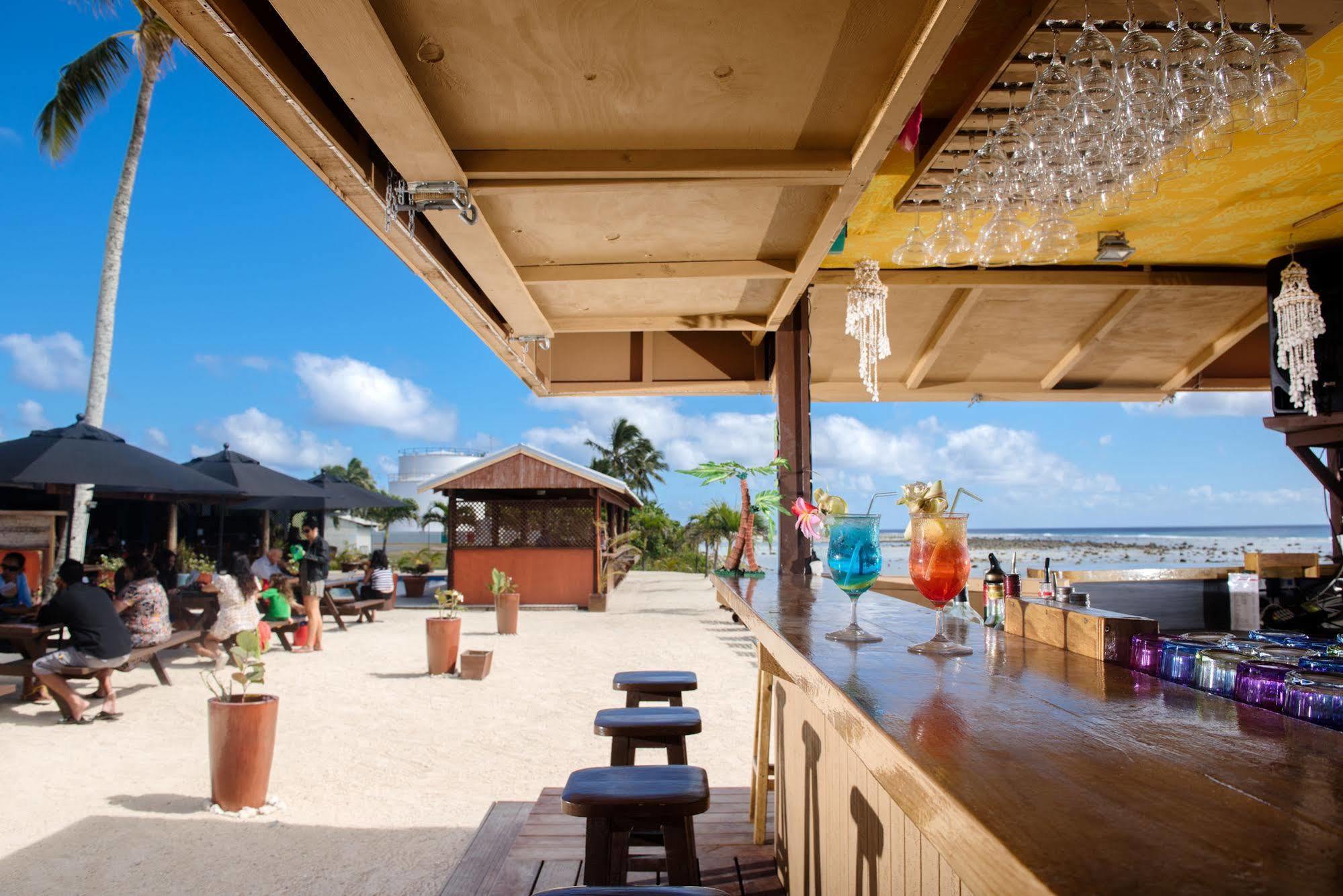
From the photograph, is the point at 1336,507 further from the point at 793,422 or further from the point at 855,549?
the point at 855,549

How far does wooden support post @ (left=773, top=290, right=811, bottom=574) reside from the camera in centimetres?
465

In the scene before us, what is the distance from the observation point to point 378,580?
45.3 feet

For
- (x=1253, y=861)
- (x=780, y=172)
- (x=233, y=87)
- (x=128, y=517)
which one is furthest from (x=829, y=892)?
(x=128, y=517)

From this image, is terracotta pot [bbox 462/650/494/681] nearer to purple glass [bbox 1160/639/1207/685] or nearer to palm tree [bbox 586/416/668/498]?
purple glass [bbox 1160/639/1207/685]

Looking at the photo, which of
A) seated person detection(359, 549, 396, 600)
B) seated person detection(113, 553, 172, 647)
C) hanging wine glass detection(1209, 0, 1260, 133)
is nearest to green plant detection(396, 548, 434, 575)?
seated person detection(359, 549, 396, 600)

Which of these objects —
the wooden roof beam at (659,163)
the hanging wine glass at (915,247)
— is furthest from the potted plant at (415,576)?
the wooden roof beam at (659,163)

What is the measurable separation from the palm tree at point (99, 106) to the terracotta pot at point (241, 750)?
10267 mm

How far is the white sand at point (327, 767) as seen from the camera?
3832mm

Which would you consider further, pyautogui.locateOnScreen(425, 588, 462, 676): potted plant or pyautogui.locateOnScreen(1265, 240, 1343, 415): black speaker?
pyautogui.locateOnScreen(425, 588, 462, 676): potted plant

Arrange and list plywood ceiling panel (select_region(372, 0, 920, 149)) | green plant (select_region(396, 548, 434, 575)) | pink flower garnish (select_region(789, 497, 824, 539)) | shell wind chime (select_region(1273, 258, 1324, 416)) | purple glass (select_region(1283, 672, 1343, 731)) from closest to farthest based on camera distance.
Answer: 1. purple glass (select_region(1283, 672, 1343, 731))
2. plywood ceiling panel (select_region(372, 0, 920, 149))
3. pink flower garnish (select_region(789, 497, 824, 539))
4. shell wind chime (select_region(1273, 258, 1324, 416))
5. green plant (select_region(396, 548, 434, 575))

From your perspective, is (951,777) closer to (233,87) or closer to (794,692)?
(794,692)

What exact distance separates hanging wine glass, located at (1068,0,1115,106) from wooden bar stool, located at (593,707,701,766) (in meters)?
2.23

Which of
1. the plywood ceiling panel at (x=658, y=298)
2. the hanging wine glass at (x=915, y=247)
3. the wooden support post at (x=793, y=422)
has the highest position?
the hanging wine glass at (x=915, y=247)

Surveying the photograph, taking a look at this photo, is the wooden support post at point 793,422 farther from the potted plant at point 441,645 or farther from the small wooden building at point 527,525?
the small wooden building at point 527,525
